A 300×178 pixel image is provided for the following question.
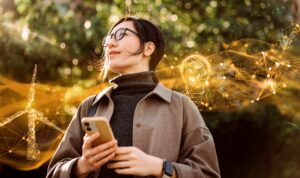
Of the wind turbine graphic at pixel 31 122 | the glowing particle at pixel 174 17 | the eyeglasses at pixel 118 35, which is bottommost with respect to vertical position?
the wind turbine graphic at pixel 31 122

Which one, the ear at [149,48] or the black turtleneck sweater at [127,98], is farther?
the ear at [149,48]

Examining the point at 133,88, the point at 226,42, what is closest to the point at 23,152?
the point at 226,42

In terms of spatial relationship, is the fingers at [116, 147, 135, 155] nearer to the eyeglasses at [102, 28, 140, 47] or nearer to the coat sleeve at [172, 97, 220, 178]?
the coat sleeve at [172, 97, 220, 178]

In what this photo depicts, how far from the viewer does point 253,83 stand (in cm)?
698

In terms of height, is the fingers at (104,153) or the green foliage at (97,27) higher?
the green foliage at (97,27)

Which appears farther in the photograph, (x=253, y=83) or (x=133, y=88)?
(x=253, y=83)

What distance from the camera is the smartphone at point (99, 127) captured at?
213cm

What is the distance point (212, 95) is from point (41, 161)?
2.24m

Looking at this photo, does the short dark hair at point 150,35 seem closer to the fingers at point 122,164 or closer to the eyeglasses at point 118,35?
the eyeglasses at point 118,35

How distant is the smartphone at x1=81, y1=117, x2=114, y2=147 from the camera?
83.7 inches

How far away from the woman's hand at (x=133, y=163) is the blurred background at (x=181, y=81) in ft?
9.26

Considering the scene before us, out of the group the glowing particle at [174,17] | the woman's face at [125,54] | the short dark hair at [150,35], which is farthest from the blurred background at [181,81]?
the woman's face at [125,54]

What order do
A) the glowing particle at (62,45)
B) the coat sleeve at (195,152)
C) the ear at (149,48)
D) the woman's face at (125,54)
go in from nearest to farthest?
the coat sleeve at (195,152), the woman's face at (125,54), the ear at (149,48), the glowing particle at (62,45)

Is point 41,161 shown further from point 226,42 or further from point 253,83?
point 226,42
